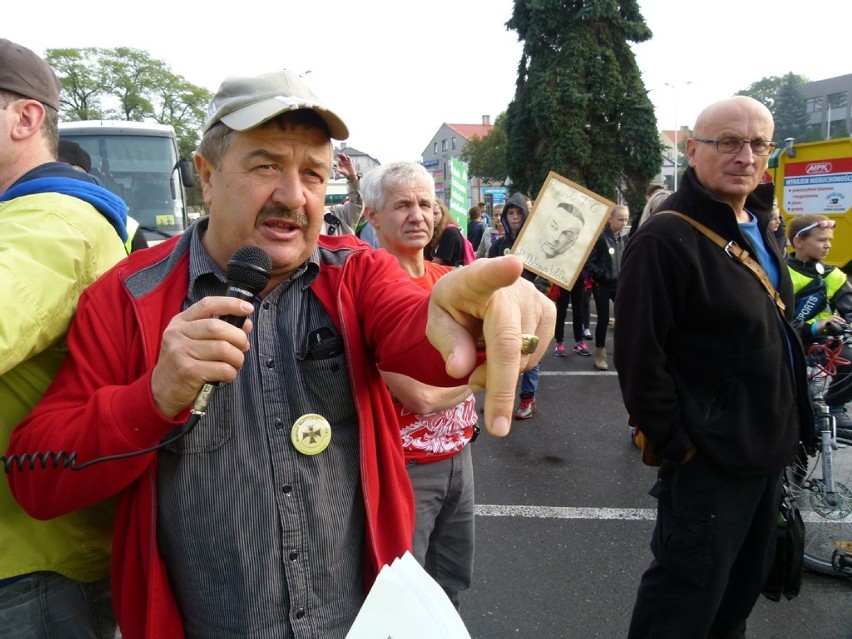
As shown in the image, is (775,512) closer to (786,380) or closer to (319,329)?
(786,380)

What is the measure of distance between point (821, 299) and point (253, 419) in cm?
376

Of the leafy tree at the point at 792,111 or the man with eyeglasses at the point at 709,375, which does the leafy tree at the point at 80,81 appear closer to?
the man with eyeglasses at the point at 709,375

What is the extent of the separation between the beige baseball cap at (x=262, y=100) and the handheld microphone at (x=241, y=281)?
309 millimetres

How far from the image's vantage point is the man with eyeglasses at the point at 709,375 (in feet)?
6.68

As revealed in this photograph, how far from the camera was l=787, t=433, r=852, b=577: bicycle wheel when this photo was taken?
3.03 m

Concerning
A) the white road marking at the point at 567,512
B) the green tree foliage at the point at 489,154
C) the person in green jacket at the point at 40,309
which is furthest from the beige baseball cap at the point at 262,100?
the green tree foliage at the point at 489,154

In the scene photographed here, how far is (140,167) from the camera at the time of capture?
10.3 meters

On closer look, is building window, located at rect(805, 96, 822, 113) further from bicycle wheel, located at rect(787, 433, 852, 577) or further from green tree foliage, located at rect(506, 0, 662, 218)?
bicycle wheel, located at rect(787, 433, 852, 577)

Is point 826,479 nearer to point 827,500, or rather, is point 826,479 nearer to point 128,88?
point 827,500

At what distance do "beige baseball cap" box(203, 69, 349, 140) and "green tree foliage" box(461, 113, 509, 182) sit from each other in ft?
185

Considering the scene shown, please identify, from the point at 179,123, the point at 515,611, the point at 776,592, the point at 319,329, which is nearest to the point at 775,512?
the point at 776,592

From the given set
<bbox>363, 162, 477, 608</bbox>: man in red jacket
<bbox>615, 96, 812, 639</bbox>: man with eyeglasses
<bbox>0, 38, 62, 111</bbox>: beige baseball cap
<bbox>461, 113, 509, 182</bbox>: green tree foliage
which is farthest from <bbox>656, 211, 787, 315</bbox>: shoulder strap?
<bbox>461, 113, 509, 182</bbox>: green tree foliage

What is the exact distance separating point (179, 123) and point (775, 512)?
51.1 metres

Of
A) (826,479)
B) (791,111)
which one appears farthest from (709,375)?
(791,111)
